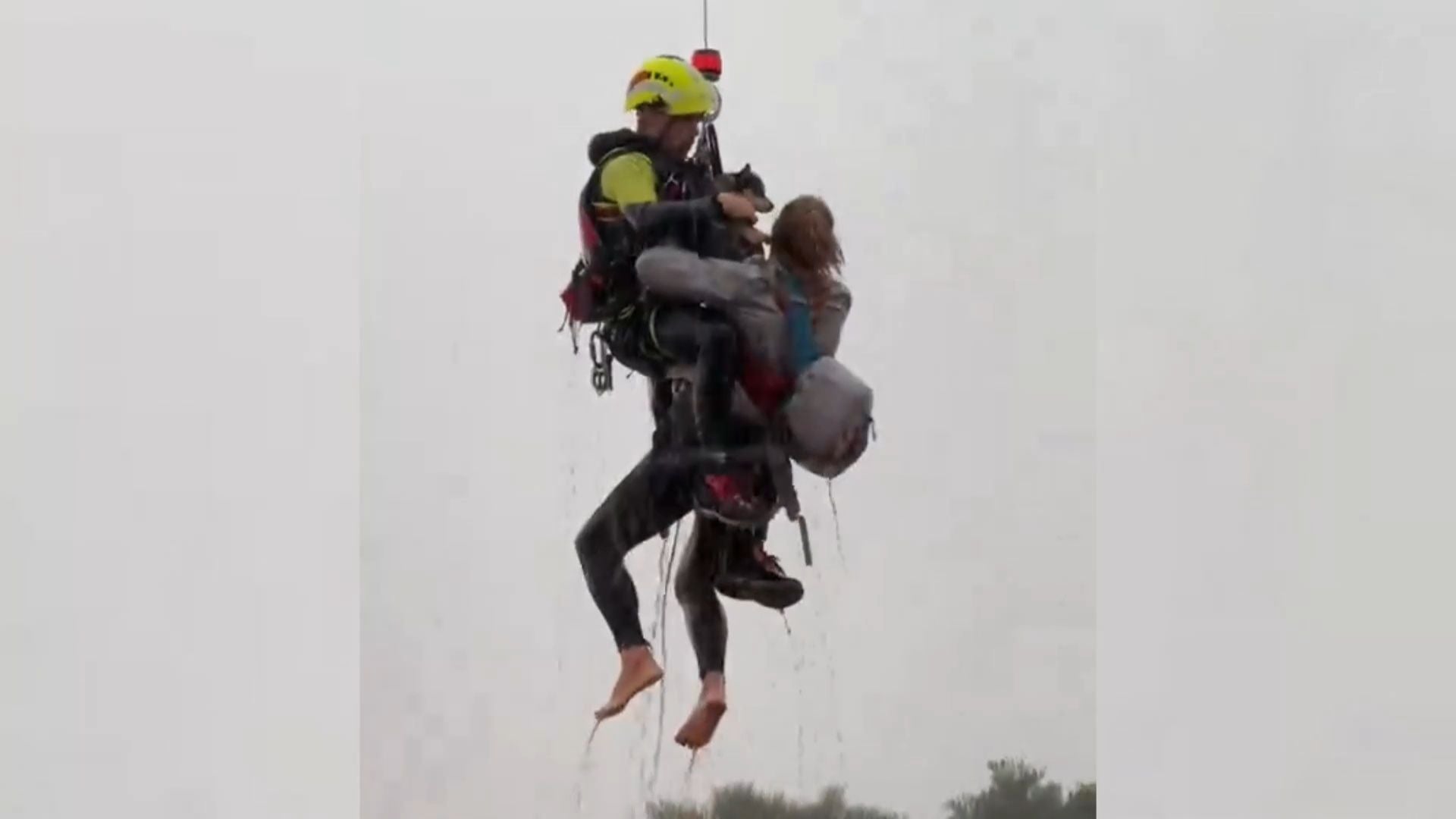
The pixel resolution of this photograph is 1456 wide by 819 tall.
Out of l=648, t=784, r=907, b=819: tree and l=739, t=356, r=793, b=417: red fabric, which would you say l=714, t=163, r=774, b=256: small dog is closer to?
l=739, t=356, r=793, b=417: red fabric

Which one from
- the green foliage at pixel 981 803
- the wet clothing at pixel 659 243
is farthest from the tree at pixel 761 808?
the wet clothing at pixel 659 243

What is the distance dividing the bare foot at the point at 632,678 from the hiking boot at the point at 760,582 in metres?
0.08

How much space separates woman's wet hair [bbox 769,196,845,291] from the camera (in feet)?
4.15

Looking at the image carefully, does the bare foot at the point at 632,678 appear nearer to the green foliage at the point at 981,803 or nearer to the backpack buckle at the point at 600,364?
the green foliage at the point at 981,803

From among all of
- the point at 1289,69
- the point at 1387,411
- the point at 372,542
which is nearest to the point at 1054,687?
the point at 1387,411

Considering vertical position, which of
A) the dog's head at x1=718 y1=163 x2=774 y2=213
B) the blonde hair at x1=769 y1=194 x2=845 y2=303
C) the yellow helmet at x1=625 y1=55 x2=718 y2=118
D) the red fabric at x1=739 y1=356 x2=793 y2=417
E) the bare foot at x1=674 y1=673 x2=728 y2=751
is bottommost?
the bare foot at x1=674 y1=673 x2=728 y2=751

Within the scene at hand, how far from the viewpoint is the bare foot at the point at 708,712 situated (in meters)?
1.28

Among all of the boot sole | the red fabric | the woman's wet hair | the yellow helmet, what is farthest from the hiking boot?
the yellow helmet

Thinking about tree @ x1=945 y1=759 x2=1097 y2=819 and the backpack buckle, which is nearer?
tree @ x1=945 y1=759 x2=1097 y2=819

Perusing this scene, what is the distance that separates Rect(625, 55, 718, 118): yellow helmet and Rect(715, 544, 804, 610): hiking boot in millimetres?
338

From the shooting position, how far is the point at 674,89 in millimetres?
1297

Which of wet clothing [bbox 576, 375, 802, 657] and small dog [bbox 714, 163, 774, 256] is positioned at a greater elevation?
small dog [bbox 714, 163, 774, 256]

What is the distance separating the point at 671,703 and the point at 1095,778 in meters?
0.32

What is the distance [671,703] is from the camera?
130 cm
